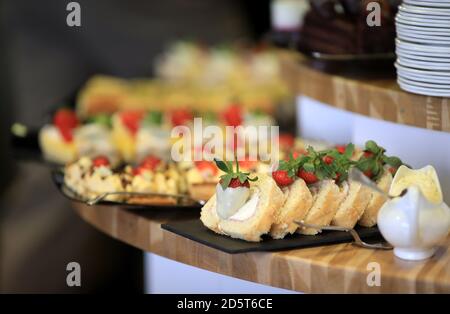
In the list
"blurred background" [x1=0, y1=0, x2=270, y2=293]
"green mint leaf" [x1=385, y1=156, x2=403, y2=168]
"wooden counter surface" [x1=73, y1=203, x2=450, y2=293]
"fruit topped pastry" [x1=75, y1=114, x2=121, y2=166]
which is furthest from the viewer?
"blurred background" [x1=0, y1=0, x2=270, y2=293]

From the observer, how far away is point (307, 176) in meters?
2.61

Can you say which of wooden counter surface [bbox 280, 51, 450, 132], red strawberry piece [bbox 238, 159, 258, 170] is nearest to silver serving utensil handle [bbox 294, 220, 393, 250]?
wooden counter surface [bbox 280, 51, 450, 132]

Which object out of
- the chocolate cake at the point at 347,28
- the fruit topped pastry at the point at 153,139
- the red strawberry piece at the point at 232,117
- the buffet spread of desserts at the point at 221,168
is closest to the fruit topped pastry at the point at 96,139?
the buffet spread of desserts at the point at 221,168

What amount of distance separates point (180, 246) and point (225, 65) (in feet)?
11.9

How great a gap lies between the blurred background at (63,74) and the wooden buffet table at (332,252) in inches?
53.3

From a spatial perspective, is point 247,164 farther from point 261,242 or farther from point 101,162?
point 261,242

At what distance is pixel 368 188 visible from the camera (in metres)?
2.64

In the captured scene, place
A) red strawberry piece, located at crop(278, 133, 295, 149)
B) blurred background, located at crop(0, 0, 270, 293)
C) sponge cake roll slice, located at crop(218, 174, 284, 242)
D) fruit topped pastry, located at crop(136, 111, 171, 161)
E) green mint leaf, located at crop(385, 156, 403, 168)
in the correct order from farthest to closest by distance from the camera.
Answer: blurred background, located at crop(0, 0, 270, 293) < fruit topped pastry, located at crop(136, 111, 171, 161) < red strawberry piece, located at crop(278, 133, 295, 149) < green mint leaf, located at crop(385, 156, 403, 168) < sponge cake roll slice, located at crop(218, 174, 284, 242)

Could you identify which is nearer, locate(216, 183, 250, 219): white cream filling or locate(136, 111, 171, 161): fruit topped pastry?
locate(216, 183, 250, 219): white cream filling

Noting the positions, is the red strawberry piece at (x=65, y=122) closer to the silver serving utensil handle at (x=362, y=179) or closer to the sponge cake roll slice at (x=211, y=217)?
the sponge cake roll slice at (x=211, y=217)

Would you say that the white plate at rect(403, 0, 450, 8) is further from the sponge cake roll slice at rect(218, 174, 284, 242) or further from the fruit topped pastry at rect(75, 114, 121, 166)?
the fruit topped pastry at rect(75, 114, 121, 166)

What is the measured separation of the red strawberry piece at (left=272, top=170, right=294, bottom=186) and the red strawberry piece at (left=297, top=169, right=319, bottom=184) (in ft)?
0.14

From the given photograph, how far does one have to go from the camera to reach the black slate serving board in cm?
250
